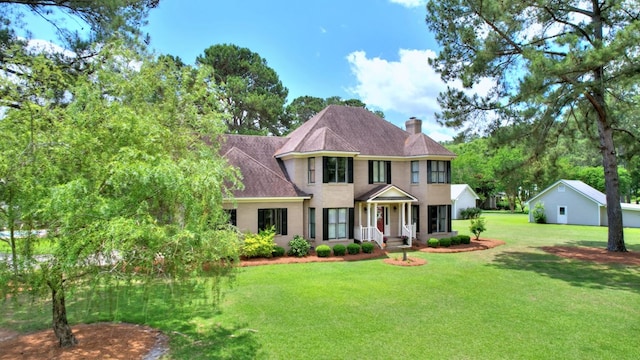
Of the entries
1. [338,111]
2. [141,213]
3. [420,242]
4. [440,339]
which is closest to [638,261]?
[420,242]

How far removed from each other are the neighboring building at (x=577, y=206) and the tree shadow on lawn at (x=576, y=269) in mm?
19418

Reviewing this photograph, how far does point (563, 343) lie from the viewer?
331 inches

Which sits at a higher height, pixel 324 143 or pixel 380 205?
pixel 324 143

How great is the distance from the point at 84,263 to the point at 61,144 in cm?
216

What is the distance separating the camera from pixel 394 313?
1040 cm

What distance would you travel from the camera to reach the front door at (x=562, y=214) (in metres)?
36.2

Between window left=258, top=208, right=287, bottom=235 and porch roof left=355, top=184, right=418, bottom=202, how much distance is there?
4.87 meters

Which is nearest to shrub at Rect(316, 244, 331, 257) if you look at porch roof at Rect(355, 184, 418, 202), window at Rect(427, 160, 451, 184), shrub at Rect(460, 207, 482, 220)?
porch roof at Rect(355, 184, 418, 202)

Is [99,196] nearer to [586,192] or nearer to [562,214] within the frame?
[586,192]

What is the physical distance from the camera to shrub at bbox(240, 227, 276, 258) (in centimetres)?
1769

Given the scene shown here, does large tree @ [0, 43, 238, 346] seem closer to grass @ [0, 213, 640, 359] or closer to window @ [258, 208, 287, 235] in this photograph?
grass @ [0, 213, 640, 359]

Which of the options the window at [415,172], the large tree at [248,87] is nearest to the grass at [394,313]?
the window at [415,172]

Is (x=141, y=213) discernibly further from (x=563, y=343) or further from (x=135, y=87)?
(x=563, y=343)

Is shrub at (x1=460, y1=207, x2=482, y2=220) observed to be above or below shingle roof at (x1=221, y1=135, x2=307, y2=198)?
below
